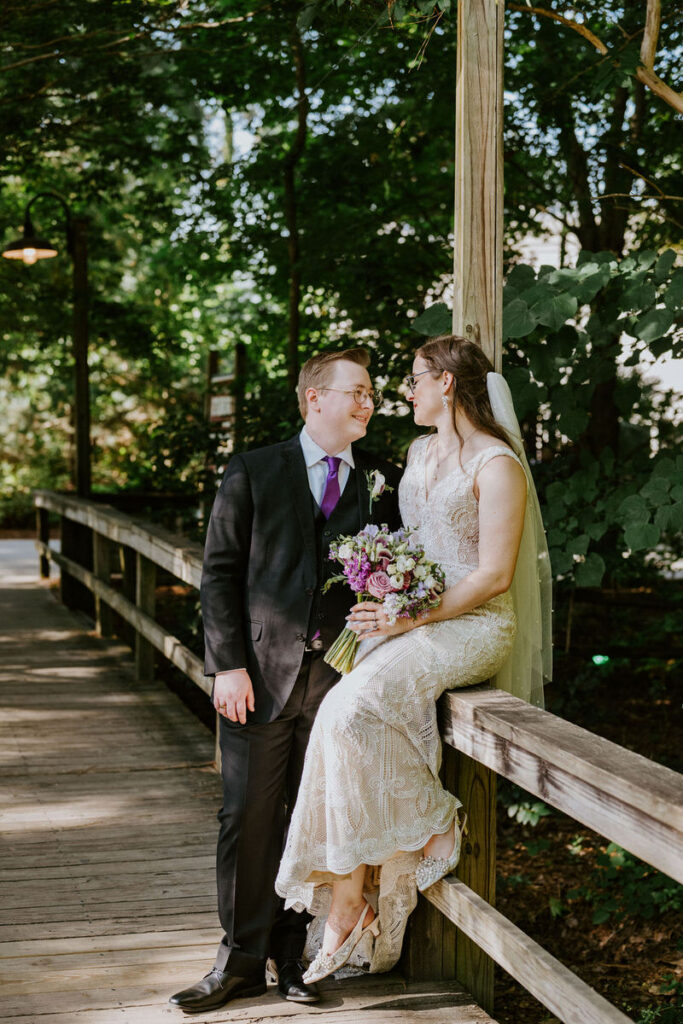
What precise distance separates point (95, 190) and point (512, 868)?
7.21 m

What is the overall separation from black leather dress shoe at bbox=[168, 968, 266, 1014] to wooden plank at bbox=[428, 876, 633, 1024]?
568mm

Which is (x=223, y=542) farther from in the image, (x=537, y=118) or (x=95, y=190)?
(x=95, y=190)

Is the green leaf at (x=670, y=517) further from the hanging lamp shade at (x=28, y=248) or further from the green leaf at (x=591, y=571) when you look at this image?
the hanging lamp shade at (x=28, y=248)

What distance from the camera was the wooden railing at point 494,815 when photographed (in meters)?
1.96

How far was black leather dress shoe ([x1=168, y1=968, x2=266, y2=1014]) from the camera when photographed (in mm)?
2871

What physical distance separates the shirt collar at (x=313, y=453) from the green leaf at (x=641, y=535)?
1372 millimetres

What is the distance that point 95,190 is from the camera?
1005 cm

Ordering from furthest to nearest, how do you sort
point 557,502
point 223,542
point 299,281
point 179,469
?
point 299,281, point 179,469, point 557,502, point 223,542

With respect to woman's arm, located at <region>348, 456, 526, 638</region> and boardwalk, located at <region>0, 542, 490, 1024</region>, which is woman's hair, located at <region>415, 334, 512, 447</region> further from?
boardwalk, located at <region>0, 542, 490, 1024</region>

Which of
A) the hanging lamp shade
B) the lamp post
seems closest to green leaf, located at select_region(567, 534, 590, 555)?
the hanging lamp shade

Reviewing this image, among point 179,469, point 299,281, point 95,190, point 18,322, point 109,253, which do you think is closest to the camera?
point 179,469

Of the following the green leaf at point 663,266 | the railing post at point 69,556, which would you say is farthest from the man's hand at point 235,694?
the railing post at point 69,556

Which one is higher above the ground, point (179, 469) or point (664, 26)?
point (664, 26)

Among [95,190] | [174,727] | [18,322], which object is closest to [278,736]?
[174,727]
